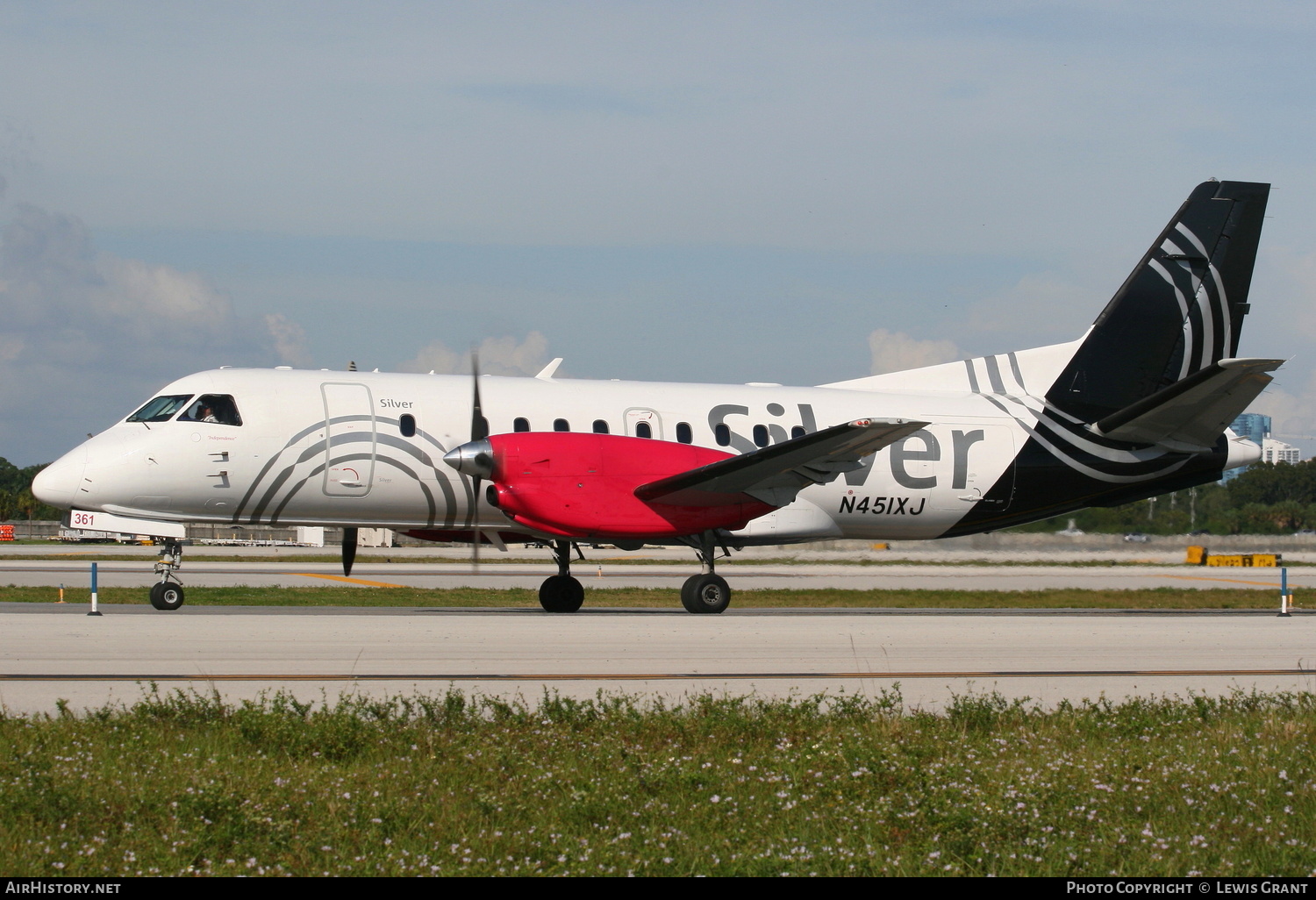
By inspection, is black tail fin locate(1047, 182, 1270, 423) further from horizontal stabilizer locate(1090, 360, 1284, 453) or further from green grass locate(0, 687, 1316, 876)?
green grass locate(0, 687, 1316, 876)

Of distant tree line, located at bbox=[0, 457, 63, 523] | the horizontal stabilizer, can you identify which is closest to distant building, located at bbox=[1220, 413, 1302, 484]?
the horizontal stabilizer

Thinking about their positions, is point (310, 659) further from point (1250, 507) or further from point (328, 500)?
point (1250, 507)

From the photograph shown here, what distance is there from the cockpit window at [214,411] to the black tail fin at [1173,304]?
15.2 meters

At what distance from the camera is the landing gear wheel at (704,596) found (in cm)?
2027

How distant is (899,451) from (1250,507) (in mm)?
20349

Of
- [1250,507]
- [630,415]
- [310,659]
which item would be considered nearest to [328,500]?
[630,415]

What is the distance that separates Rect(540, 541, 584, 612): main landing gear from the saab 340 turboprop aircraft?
35mm

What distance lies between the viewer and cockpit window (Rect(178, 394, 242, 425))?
19703 millimetres

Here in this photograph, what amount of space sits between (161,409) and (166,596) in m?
3.22

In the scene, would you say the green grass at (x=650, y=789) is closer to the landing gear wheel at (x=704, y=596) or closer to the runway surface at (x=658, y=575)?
the landing gear wheel at (x=704, y=596)

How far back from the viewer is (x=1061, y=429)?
2338 cm

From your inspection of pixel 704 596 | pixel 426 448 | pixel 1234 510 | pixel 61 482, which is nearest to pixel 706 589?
pixel 704 596

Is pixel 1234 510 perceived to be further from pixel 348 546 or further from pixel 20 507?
pixel 20 507

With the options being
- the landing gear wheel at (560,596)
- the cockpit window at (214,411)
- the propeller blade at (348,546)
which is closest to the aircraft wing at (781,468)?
the landing gear wheel at (560,596)
